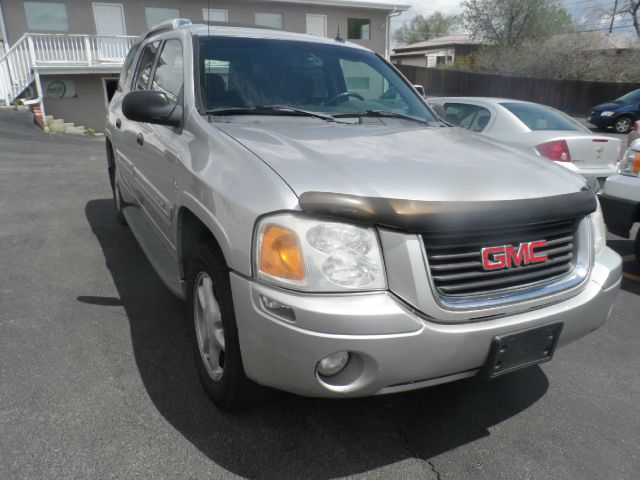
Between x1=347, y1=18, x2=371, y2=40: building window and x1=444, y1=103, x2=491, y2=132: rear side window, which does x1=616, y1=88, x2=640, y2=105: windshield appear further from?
x1=444, y1=103, x2=491, y2=132: rear side window

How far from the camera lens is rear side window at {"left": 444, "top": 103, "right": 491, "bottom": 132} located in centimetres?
684

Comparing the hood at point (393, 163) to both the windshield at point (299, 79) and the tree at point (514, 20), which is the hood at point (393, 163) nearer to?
the windshield at point (299, 79)

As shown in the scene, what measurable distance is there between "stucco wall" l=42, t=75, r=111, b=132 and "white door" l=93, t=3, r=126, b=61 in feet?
4.04

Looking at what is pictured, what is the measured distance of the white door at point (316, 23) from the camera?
23031 mm

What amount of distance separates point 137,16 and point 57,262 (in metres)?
18.7

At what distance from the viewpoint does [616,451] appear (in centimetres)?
232

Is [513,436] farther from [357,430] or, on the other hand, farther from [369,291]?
[369,291]

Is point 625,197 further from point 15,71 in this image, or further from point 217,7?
point 217,7

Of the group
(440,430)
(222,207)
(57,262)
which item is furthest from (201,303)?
(57,262)

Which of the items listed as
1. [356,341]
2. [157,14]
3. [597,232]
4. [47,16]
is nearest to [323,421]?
[356,341]

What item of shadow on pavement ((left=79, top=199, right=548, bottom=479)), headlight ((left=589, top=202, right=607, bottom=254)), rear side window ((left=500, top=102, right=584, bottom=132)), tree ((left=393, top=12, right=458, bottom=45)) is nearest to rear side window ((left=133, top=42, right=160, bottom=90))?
shadow on pavement ((left=79, top=199, right=548, bottom=479))

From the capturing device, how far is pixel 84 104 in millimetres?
19438

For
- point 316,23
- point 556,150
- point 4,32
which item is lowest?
point 556,150

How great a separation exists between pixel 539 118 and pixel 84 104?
1769 centimetres
